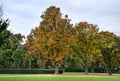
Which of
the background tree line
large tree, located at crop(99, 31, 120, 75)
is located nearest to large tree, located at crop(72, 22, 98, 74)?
the background tree line

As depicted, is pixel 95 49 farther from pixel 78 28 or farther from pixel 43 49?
pixel 43 49

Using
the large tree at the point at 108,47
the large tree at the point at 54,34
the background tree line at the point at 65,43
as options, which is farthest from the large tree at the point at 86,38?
the large tree at the point at 54,34

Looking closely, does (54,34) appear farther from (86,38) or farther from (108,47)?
(108,47)

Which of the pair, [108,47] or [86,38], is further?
[86,38]

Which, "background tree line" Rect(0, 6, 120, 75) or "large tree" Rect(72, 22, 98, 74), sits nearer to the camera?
"background tree line" Rect(0, 6, 120, 75)

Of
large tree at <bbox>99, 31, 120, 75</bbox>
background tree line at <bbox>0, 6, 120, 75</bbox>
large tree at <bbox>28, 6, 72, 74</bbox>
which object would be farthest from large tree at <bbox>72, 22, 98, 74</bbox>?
large tree at <bbox>28, 6, 72, 74</bbox>

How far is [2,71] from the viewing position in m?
78.9

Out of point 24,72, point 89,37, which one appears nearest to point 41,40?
point 24,72

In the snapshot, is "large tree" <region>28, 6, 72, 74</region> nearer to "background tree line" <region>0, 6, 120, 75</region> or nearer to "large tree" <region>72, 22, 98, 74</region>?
"background tree line" <region>0, 6, 120, 75</region>

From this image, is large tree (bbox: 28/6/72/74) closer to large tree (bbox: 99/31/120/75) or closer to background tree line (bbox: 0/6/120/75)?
background tree line (bbox: 0/6/120/75)

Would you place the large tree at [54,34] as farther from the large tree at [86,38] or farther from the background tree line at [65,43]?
the large tree at [86,38]

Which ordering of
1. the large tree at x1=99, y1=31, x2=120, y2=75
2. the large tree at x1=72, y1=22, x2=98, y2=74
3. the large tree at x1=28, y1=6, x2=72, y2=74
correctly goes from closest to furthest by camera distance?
the large tree at x1=28, y1=6, x2=72, y2=74, the large tree at x1=99, y1=31, x2=120, y2=75, the large tree at x1=72, y1=22, x2=98, y2=74

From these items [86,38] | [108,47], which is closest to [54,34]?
[86,38]

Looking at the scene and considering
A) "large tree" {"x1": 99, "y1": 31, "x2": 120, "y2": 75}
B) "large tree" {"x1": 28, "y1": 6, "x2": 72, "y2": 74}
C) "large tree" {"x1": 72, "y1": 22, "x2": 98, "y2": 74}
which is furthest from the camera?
"large tree" {"x1": 72, "y1": 22, "x2": 98, "y2": 74}
